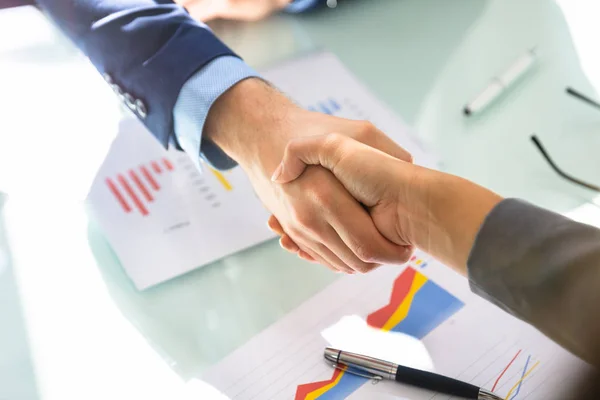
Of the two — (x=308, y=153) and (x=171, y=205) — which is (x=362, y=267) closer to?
(x=308, y=153)

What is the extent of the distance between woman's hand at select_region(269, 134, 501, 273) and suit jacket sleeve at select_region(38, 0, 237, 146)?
175mm

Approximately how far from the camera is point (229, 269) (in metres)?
0.67

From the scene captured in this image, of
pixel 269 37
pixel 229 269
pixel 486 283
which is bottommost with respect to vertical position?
pixel 229 269

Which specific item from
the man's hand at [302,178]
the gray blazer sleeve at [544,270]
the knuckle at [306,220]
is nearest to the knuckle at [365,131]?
the man's hand at [302,178]

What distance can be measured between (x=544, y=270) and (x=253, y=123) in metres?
0.38

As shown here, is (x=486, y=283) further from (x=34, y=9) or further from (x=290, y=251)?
(x=34, y=9)

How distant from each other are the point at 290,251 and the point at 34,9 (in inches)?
24.2

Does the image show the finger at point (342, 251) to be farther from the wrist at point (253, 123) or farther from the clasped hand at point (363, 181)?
the wrist at point (253, 123)

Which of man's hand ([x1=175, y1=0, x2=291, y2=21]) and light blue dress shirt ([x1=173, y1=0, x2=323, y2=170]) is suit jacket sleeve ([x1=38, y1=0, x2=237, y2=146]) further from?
man's hand ([x1=175, y1=0, x2=291, y2=21])

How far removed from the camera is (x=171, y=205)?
0.72 m

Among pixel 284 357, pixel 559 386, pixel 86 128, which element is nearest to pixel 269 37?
pixel 86 128

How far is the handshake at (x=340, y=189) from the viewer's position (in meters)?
0.53

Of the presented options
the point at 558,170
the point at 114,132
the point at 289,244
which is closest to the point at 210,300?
the point at 289,244

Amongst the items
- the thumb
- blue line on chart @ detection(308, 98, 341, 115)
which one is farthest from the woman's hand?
blue line on chart @ detection(308, 98, 341, 115)
